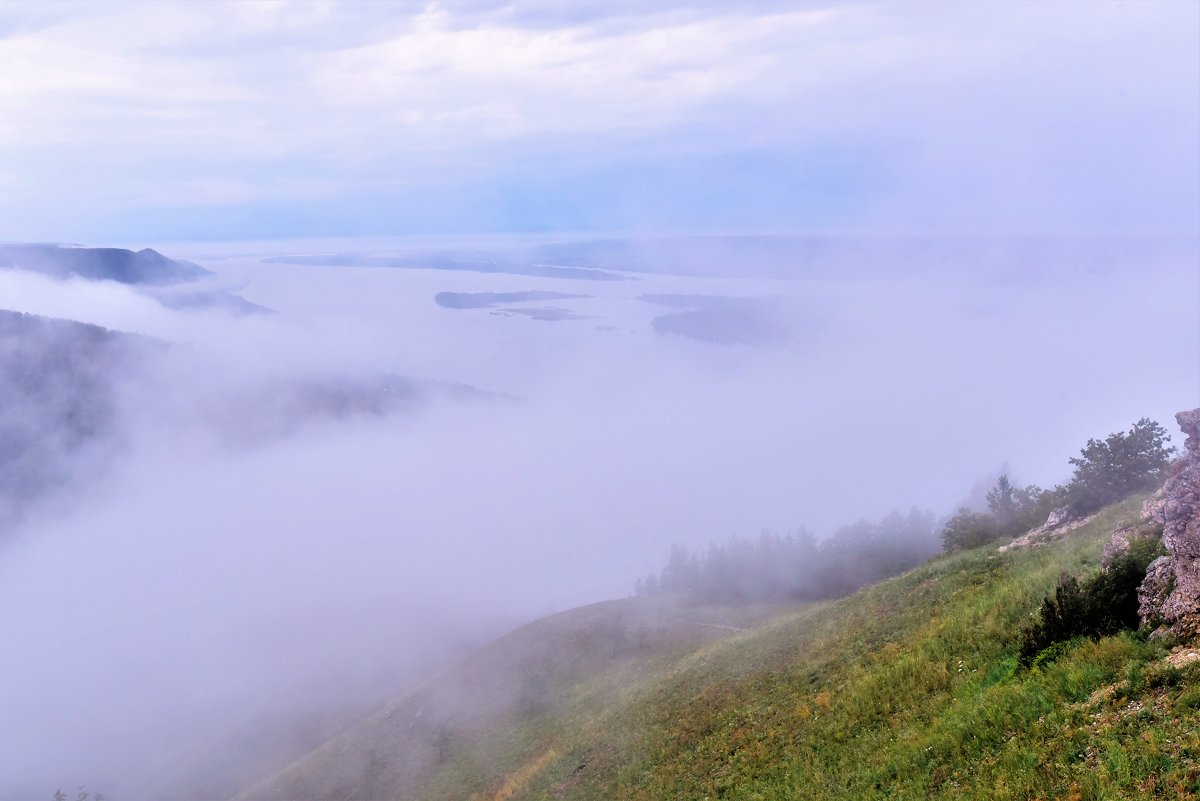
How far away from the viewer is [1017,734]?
553 inches

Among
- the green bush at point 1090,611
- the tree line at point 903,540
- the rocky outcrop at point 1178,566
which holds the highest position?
the rocky outcrop at point 1178,566

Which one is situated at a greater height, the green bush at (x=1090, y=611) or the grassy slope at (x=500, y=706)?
the green bush at (x=1090, y=611)

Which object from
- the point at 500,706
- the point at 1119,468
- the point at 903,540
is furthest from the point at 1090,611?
the point at 903,540

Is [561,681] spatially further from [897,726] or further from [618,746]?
[897,726]

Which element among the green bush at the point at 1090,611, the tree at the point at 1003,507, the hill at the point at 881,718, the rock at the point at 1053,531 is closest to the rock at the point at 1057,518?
the rock at the point at 1053,531

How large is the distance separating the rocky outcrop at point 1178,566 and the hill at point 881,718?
0.73 meters

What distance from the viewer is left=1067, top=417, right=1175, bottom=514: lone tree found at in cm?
3297

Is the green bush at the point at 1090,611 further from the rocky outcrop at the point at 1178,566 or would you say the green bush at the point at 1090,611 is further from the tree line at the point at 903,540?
the tree line at the point at 903,540

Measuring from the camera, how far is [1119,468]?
112 ft

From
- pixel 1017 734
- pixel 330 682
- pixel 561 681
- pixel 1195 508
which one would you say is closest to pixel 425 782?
pixel 561 681

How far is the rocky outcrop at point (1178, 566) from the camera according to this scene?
14562mm

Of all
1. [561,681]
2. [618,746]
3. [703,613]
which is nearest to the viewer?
[618,746]

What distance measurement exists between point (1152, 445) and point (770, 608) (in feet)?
127

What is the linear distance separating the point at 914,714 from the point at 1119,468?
2338cm
